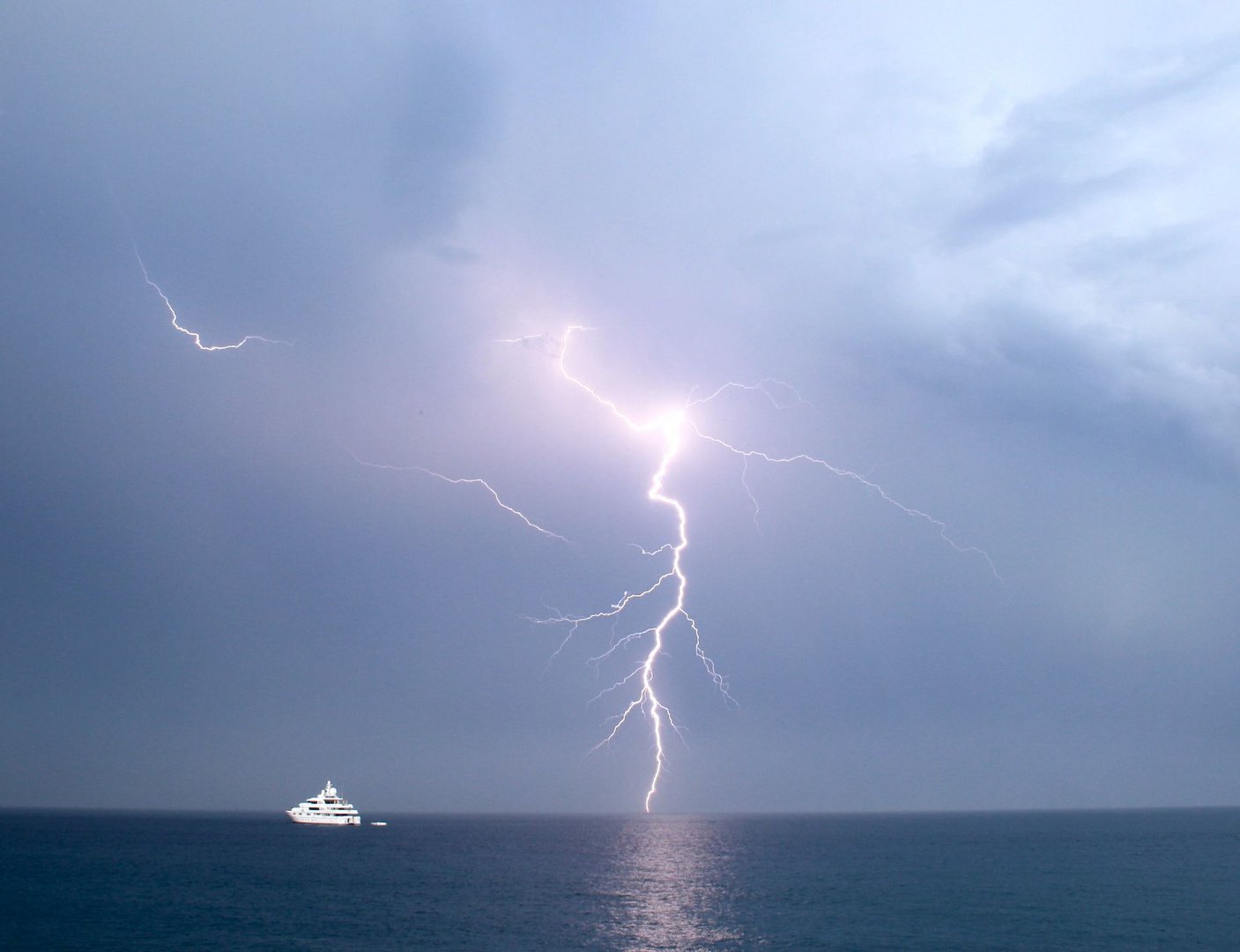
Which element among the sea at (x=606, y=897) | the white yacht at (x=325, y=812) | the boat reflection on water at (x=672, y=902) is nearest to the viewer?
the sea at (x=606, y=897)

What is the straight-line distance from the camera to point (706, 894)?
54812mm

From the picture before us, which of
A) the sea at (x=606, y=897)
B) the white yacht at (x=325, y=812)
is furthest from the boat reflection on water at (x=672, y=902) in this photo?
the white yacht at (x=325, y=812)

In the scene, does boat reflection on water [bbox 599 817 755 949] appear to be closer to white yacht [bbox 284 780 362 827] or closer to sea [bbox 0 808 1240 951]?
sea [bbox 0 808 1240 951]

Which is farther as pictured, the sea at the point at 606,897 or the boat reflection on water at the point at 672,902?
the boat reflection on water at the point at 672,902

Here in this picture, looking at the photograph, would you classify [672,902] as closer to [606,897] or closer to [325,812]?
[606,897]

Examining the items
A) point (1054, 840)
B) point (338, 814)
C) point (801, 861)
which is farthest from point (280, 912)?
point (1054, 840)

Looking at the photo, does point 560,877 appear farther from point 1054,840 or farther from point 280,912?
point 1054,840

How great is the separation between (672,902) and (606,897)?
162 inches

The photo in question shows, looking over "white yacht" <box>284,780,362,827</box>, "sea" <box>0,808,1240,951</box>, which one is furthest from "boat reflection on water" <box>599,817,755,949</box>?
"white yacht" <box>284,780,362,827</box>

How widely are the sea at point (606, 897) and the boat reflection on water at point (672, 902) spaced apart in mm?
195

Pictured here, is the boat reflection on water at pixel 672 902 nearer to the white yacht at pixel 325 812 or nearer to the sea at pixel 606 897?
the sea at pixel 606 897

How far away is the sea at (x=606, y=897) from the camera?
40.0 m

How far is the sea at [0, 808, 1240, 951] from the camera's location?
131ft

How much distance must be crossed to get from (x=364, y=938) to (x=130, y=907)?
47.9 feet
